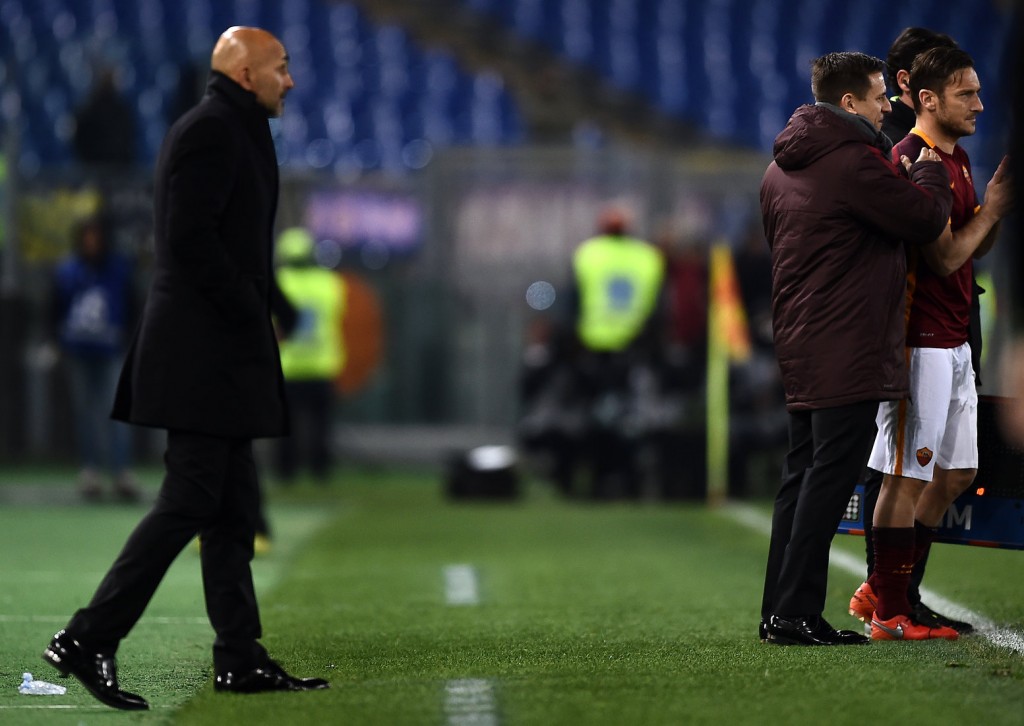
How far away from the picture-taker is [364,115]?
20.4 metres

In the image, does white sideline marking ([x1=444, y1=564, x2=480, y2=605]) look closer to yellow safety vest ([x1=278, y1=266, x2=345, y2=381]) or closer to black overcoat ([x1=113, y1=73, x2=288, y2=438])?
black overcoat ([x1=113, y1=73, x2=288, y2=438])

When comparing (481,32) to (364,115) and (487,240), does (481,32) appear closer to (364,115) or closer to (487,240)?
(364,115)

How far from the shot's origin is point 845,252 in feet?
18.6

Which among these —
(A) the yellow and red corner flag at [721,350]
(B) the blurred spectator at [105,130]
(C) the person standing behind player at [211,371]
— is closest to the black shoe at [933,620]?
(C) the person standing behind player at [211,371]

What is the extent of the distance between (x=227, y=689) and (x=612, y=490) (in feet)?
30.7

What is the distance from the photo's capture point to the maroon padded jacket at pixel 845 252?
5574 millimetres

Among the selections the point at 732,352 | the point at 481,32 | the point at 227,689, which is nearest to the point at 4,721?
the point at 227,689

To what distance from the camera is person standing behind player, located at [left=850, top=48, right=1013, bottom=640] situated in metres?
5.80

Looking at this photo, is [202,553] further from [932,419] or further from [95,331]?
[95,331]

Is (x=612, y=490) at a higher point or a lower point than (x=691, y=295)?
lower

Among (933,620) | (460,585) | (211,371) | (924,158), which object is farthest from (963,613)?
(211,371)

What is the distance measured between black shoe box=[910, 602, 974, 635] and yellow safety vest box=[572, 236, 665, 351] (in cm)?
802

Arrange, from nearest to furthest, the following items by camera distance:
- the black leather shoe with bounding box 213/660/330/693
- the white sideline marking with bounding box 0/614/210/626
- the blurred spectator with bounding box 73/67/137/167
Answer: the black leather shoe with bounding box 213/660/330/693 → the white sideline marking with bounding box 0/614/210/626 → the blurred spectator with bounding box 73/67/137/167

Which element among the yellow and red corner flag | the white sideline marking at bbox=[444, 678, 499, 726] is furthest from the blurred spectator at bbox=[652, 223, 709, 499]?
the white sideline marking at bbox=[444, 678, 499, 726]
